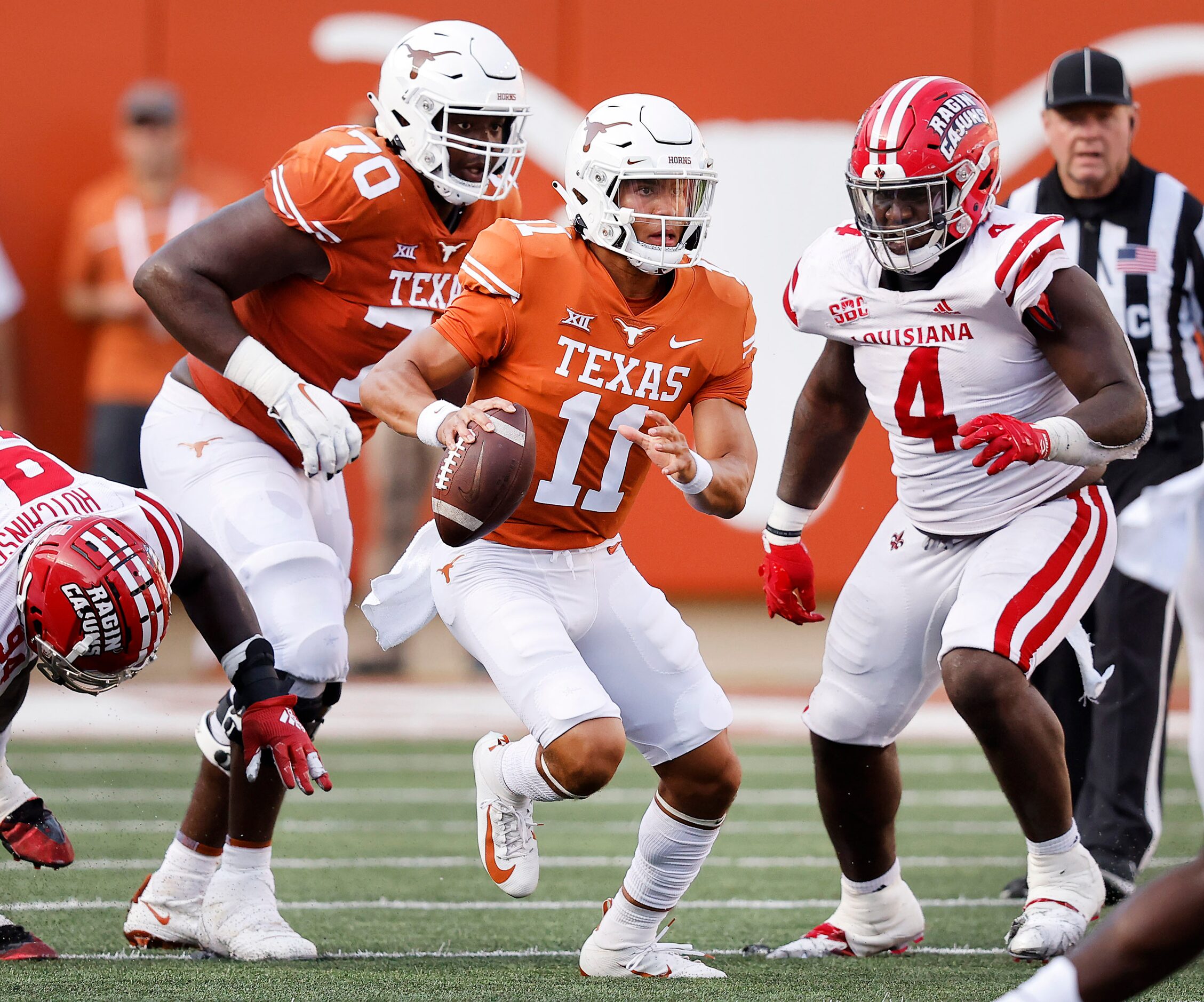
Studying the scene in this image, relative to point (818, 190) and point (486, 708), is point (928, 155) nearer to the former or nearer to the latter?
point (486, 708)

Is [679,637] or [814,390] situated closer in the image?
[679,637]

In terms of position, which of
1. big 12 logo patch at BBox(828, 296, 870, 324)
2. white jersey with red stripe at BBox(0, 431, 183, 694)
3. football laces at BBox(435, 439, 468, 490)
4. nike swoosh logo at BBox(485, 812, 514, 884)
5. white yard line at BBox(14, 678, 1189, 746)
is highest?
big 12 logo patch at BBox(828, 296, 870, 324)

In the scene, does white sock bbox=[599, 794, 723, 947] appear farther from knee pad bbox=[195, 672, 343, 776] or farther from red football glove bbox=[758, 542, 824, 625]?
knee pad bbox=[195, 672, 343, 776]

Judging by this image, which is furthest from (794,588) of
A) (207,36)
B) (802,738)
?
(207,36)

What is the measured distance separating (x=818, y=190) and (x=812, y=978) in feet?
20.6

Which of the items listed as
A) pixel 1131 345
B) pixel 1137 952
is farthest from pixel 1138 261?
pixel 1137 952

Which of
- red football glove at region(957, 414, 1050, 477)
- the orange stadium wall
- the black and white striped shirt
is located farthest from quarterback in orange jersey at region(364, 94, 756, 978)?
the orange stadium wall

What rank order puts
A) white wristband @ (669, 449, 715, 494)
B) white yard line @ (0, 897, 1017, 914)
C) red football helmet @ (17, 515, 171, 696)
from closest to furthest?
red football helmet @ (17, 515, 171, 696) → white wristband @ (669, 449, 715, 494) → white yard line @ (0, 897, 1017, 914)

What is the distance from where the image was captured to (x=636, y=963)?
3621 mm

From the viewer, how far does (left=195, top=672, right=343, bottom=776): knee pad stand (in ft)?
12.4

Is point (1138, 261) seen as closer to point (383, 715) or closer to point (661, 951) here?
point (661, 951)

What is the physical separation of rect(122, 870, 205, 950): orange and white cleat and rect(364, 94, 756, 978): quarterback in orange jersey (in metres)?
0.75

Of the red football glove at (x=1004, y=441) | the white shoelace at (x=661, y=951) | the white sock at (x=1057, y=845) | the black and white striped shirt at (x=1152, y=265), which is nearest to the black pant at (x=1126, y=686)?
the black and white striped shirt at (x=1152, y=265)

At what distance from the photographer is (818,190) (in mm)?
9195
